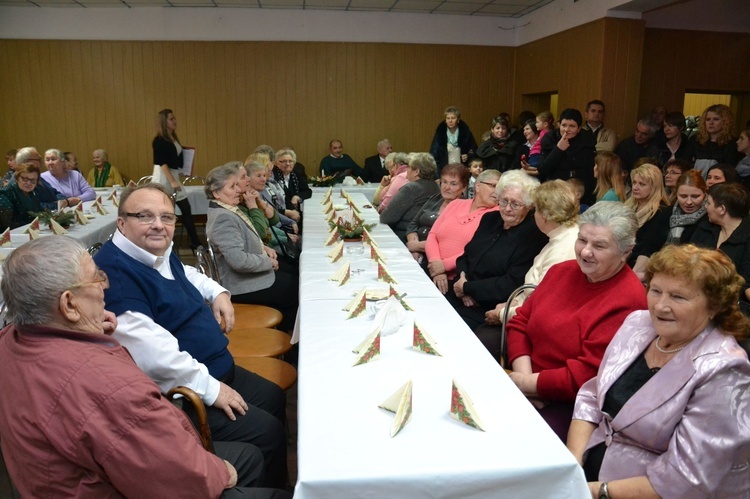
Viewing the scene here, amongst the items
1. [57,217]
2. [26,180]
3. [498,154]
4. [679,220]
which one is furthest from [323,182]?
[679,220]

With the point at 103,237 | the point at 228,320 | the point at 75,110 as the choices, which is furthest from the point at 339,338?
the point at 75,110

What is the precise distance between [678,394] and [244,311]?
240 centimetres

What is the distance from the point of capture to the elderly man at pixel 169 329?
1883mm

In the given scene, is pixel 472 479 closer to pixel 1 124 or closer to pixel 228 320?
pixel 228 320

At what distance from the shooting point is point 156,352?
73.9 inches

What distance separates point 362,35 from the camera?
368 inches

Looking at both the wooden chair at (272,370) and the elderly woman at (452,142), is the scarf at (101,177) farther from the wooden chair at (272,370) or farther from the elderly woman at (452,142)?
the wooden chair at (272,370)

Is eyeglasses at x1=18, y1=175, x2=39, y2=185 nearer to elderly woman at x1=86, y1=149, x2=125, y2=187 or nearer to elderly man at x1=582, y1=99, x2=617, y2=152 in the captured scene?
elderly woman at x1=86, y1=149, x2=125, y2=187

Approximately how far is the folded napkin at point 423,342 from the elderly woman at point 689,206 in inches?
97.3

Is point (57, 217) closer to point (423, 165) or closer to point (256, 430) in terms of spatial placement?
point (423, 165)

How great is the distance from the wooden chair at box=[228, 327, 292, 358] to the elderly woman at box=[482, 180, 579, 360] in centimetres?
100

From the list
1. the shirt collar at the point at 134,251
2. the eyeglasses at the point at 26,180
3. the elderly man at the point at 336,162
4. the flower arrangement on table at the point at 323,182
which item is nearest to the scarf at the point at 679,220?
the shirt collar at the point at 134,251

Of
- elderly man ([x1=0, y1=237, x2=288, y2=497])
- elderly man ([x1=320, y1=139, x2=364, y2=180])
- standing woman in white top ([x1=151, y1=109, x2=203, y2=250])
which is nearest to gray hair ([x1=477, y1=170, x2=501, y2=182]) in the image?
elderly man ([x1=0, y1=237, x2=288, y2=497])

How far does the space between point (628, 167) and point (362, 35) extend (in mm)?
4870
